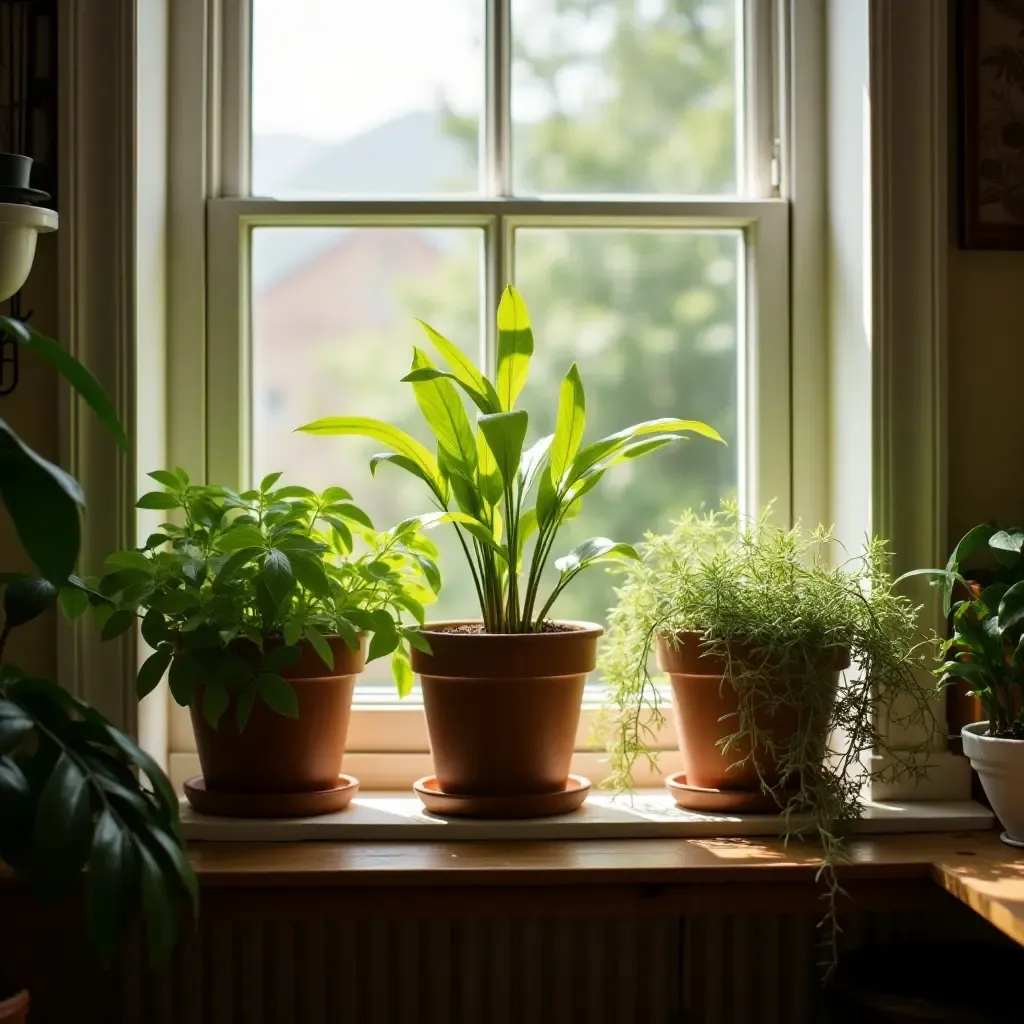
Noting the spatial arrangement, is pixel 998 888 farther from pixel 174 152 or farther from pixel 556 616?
pixel 174 152

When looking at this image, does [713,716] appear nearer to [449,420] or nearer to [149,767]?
[449,420]

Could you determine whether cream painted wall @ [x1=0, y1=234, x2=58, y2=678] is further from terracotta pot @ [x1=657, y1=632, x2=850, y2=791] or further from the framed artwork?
the framed artwork

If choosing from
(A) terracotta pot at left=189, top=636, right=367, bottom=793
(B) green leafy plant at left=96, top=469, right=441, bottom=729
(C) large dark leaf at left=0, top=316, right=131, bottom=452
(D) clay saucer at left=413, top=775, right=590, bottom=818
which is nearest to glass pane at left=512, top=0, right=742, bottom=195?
(B) green leafy plant at left=96, top=469, right=441, bottom=729

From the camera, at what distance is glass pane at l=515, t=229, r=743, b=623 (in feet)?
6.08

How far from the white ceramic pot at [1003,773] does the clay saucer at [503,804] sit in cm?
51

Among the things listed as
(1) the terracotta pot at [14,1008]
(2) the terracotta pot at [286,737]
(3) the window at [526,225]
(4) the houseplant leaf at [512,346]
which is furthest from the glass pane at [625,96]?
(1) the terracotta pot at [14,1008]

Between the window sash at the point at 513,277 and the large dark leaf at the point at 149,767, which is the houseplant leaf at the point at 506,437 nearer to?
the window sash at the point at 513,277

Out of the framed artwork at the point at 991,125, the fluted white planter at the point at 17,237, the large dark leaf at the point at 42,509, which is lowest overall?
the large dark leaf at the point at 42,509

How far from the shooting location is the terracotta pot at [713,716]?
1536 mm

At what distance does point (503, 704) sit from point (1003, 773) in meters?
0.62

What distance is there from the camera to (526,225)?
184cm

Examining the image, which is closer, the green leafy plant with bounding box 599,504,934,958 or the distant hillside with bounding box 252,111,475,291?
the green leafy plant with bounding box 599,504,934,958

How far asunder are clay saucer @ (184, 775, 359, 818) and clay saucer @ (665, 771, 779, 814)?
0.48 meters

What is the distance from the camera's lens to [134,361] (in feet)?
5.28
